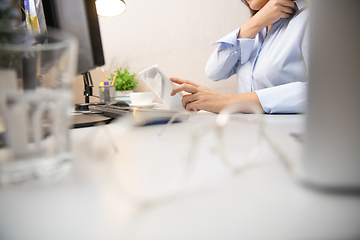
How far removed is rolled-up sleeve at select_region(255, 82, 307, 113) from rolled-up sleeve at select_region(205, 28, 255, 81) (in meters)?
0.31

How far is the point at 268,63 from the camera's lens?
0.59 m

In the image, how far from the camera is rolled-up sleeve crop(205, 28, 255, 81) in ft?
2.32

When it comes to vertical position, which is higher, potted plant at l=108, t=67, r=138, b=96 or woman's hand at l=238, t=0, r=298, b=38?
woman's hand at l=238, t=0, r=298, b=38

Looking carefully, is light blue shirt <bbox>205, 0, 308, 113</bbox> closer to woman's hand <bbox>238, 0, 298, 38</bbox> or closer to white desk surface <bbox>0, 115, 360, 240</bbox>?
woman's hand <bbox>238, 0, 298, 38</bbox>

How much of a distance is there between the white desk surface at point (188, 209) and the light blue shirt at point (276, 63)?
312 mm

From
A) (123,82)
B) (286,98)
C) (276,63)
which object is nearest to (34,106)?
(286,98)

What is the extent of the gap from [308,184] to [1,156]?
0.20 meters

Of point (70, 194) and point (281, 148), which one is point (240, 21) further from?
point (70, 194)

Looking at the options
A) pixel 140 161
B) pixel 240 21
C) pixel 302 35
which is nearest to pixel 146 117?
pixel 140 161

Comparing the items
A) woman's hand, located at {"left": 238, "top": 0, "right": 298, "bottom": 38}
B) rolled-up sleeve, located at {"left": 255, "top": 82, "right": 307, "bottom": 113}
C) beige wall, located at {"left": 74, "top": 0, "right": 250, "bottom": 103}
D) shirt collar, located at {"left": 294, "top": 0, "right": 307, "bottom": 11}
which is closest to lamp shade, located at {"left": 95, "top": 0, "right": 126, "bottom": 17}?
beige wall, located at {"left": 74, "top": 0, "right": 250, "bottom": 103}

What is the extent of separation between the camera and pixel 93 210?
0.10 m

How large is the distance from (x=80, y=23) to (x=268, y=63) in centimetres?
54

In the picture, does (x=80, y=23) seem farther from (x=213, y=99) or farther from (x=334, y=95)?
(x=334, y=95)

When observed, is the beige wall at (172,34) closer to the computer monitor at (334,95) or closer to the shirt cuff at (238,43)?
the shirt cuff at (238,43)
